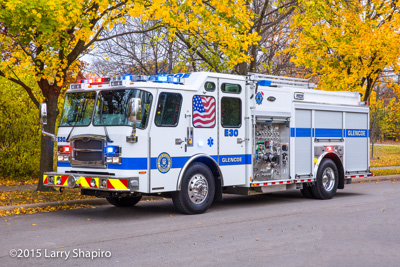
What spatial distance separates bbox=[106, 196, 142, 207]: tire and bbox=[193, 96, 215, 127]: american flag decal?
239cm

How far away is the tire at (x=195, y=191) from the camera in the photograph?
9.98m

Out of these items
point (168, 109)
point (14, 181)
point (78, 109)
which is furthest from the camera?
point (14, 181)

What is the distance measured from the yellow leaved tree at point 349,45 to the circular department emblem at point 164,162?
8958 millimetres

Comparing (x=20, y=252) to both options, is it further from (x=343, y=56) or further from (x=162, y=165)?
(x=343, y=56)

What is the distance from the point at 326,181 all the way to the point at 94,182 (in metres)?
6.61

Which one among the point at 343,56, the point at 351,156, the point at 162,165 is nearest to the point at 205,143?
the point at 162,165

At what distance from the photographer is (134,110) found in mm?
8742

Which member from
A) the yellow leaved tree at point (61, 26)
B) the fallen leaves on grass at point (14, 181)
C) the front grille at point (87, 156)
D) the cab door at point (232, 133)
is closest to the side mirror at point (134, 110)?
the front grille at point (87, 156)

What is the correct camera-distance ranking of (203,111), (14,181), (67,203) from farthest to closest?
1. (14,181)
2. (67,203)
3. (203,111)

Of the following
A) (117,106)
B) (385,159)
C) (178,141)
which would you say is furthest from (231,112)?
(385,159)

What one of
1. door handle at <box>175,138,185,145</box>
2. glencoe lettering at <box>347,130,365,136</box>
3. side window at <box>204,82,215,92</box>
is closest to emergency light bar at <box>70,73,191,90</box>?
side window at <box>204,82,215,92</box>

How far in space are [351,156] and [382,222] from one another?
4.93m

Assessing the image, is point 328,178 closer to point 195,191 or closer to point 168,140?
point 195,191

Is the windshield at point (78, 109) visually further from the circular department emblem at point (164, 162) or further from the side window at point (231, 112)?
the side window at point (231, 112)
